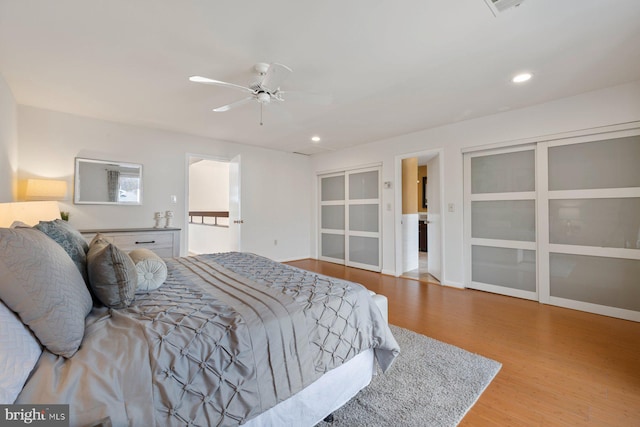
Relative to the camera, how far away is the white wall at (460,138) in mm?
2887

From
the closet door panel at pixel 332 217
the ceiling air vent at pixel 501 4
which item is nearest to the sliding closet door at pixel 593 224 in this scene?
the ceiling air vent at pixel 501 4

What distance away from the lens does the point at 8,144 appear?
9.42 feet

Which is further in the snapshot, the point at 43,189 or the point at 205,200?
the point at 205,200

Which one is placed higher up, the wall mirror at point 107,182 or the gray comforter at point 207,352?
the wall mirror at point 107,182

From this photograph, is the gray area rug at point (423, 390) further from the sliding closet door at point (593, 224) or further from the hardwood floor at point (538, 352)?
the sliding closet door at point (593, 224)

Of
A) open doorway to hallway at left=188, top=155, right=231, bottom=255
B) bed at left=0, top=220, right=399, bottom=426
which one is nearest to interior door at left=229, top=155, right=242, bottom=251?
open doorway to hallway at left=188, top=155, right=231, bottom=255

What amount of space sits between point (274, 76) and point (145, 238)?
2.95m

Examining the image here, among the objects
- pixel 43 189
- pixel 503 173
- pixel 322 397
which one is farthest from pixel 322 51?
pixel 43 189

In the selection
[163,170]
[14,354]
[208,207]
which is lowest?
[14,354]

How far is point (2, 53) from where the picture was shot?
221 centimetres

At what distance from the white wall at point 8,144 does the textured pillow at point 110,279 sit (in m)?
2.41

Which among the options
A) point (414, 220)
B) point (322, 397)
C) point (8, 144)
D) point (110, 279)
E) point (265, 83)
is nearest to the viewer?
point (110, 279)

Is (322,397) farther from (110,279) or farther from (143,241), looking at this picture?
(143,241)

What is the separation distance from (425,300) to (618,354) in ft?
5.40
